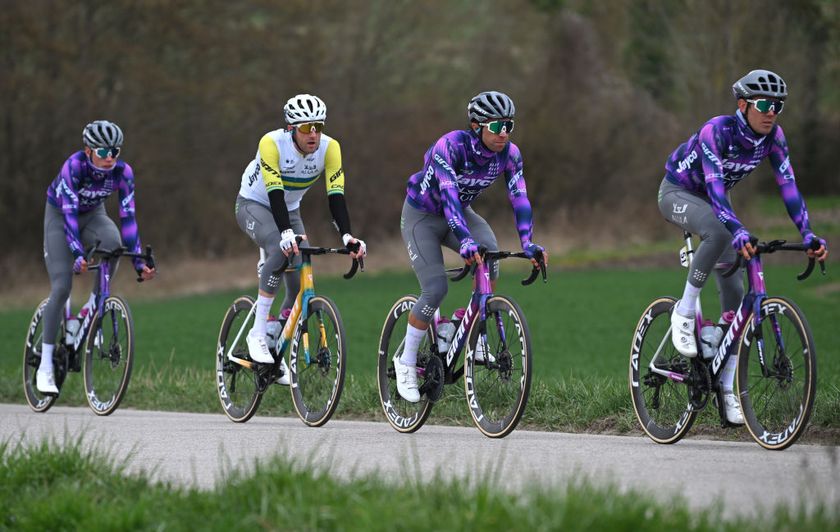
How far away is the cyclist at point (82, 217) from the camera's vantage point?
39.5 feet

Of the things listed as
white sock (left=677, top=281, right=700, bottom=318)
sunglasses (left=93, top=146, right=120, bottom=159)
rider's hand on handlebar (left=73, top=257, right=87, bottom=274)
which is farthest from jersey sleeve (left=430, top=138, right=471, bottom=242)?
rider's hand on handlebar (left=73, top=257, right=87, bottom=274)

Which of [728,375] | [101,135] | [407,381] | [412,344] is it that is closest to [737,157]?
[728,375]

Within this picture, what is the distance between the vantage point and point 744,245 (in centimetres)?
770

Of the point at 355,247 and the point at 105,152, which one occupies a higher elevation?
the point at 105,152

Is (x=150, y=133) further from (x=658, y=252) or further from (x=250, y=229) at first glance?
(x=250, y=229)

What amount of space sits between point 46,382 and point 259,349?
9.21 ft

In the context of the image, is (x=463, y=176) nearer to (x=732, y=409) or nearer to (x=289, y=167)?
(x=289, y=167)

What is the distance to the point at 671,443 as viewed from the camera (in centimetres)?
846

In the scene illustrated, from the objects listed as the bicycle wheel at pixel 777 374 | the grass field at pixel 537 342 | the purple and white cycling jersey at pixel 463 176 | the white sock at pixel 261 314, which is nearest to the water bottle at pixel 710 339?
the bicycle wheel at pixel 777 374

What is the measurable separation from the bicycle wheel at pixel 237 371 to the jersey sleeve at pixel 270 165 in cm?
122

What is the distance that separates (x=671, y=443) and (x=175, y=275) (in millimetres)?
29156

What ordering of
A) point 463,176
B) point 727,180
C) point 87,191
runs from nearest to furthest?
point 727,180 < point 463,176 < point 87,191

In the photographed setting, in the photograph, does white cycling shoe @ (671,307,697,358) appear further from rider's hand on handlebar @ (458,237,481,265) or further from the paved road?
rider's hand on handlebar @ (458,237,481,265)

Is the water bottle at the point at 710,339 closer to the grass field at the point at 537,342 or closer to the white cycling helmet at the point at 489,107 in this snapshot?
the grass field at the point at 537,342
